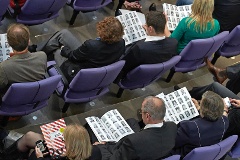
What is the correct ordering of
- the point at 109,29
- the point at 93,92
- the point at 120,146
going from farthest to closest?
the point at 93,92 < the point at 109,29 < the point at 120,146

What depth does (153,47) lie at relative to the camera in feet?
12.1

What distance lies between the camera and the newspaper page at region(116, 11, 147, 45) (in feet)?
13.4

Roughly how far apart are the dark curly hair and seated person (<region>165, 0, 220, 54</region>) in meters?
0.81

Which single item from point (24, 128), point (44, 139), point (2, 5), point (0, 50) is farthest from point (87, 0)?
point (44, 139)

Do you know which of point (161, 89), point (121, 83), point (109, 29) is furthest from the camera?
point (161, 89)

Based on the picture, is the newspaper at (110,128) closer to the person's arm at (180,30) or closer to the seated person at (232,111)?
the seated person at (232,111)

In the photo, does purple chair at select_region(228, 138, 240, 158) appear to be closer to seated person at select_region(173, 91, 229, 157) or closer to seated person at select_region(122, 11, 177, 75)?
seated person at select_region(173, 91, 229, 157)

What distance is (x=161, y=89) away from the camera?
4.35 metres

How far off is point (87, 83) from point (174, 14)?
1.50 m

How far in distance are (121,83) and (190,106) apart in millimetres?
705

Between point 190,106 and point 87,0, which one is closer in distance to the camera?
point 190,106

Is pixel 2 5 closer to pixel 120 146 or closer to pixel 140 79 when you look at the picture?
pixel 140 79

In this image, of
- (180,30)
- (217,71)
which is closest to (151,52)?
(180,30)

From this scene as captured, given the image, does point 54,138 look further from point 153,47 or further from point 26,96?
point 153,47
